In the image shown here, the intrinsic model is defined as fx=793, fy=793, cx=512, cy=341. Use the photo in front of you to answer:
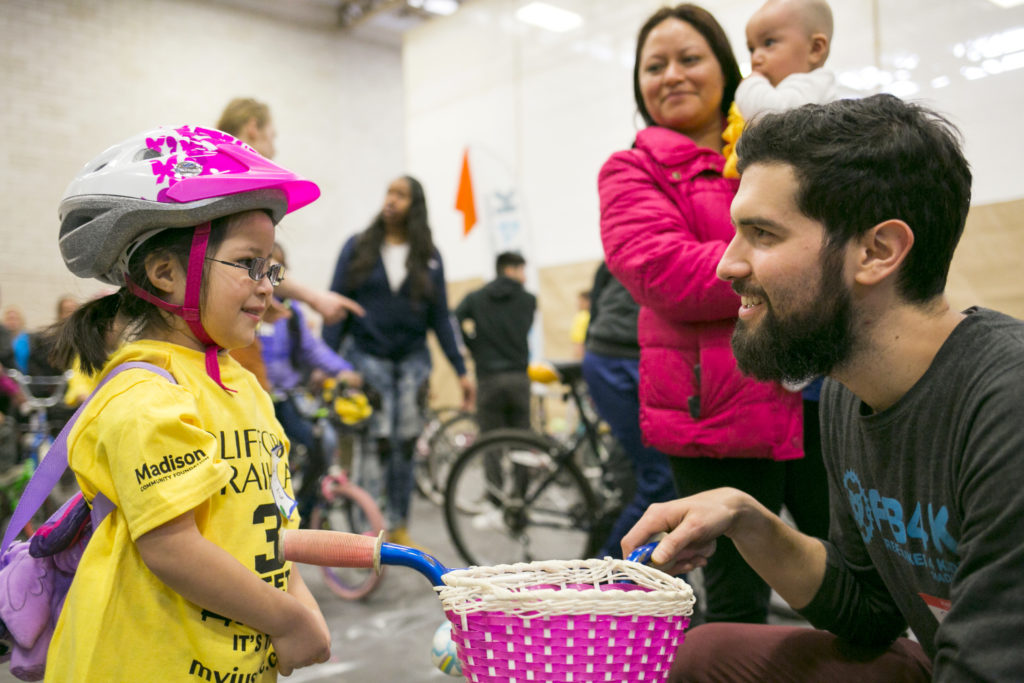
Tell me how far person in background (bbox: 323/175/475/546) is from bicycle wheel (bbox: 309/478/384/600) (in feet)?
0.77

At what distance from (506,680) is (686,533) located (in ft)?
1.20

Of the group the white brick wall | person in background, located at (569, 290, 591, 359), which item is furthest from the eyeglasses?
the white brick wall

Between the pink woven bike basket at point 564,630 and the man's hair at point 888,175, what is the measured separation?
55 cm

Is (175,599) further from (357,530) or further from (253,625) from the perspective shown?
(357,530)

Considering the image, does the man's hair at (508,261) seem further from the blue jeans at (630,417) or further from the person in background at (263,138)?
the blue jeans at (630,417)

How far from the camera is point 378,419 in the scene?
12.8 feet

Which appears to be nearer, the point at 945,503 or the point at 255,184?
the point at 945,503

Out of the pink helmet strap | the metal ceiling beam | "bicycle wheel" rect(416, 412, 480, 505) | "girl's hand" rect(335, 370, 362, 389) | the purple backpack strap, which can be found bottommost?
"bicycle wheel" rect(416, 412, 480, 505)

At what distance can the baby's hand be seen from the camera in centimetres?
123

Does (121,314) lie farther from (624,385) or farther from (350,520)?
(350,520)

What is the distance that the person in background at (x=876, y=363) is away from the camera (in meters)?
0.96

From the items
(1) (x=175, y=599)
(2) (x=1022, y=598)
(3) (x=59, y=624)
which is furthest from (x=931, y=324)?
(3) (x=59, y=624)

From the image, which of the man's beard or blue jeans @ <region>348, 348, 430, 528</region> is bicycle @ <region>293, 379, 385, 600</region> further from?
the man's beard

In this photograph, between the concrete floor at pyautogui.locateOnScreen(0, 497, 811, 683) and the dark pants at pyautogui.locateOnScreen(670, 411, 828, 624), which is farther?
the concrete floor at pyautogui.locateOnScreen(0, 497, 811, 683)
